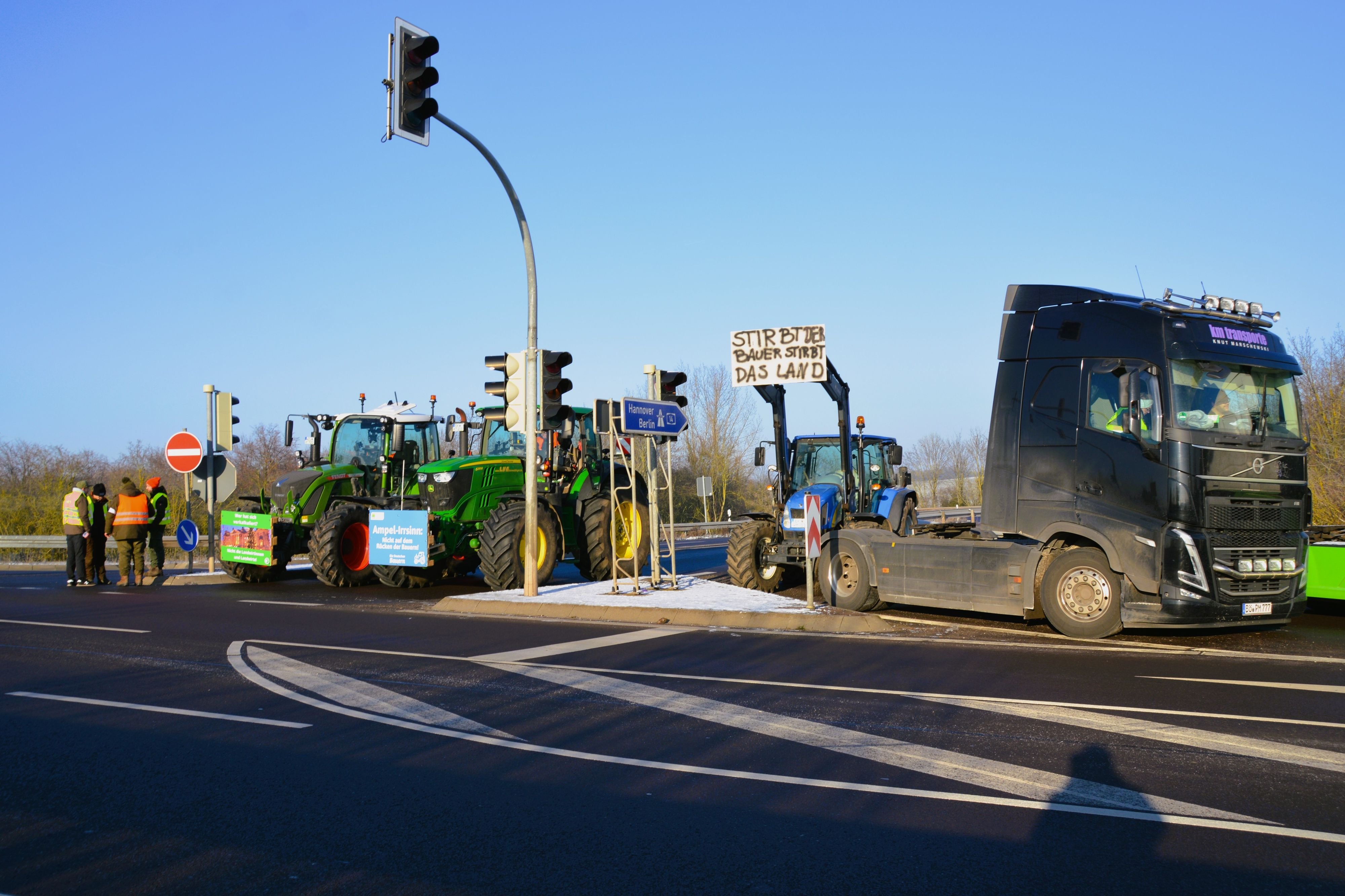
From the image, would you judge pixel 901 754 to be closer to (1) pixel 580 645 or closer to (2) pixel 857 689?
(2) pixel 857 689

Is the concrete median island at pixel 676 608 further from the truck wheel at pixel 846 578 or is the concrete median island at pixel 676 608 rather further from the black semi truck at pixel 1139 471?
the black semi truck at pixel 1139 471

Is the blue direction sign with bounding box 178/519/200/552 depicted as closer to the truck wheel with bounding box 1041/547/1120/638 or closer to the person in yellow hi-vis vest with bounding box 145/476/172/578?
the person in yellow hi-vis vest with bounding box 145/476/172/578

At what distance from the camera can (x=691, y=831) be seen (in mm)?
4773

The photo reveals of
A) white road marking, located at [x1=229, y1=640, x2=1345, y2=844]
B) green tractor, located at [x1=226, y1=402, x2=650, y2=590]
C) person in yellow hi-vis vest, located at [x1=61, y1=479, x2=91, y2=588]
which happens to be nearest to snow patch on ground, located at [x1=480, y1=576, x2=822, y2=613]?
green tractor, located at [x1=226, y1=402, x2=650, y2=590]

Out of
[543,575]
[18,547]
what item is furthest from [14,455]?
[543,575]

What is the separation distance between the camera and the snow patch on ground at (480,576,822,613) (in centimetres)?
1293

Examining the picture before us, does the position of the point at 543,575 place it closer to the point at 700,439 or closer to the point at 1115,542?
the point at 1115,542

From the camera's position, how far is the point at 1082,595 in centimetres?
1112

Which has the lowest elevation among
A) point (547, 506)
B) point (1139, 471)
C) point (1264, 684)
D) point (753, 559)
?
point (1264, 684)

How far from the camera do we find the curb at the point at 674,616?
1209 cm

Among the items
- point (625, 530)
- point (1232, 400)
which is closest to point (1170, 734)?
point (1232, 400)

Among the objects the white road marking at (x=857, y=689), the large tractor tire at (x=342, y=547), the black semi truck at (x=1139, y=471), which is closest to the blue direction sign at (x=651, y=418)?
the black semi truck at (x=1139, y=471)

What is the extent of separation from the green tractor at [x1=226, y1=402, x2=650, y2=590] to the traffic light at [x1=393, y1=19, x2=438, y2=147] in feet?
20.6

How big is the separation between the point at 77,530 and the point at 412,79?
11880 millimetres
